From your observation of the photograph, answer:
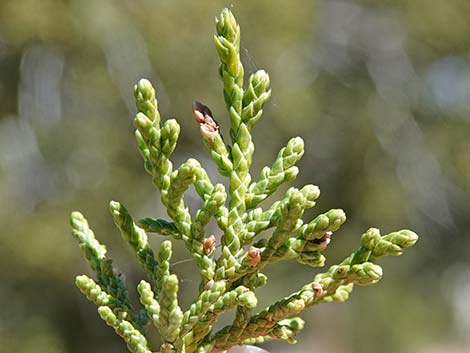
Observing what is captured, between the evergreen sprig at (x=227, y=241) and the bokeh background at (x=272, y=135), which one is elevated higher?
the bokeh background at (x=272, y=135)

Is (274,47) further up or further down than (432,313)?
further up

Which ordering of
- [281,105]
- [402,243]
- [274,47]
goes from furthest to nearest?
[281,105], [274,47], [402,243]

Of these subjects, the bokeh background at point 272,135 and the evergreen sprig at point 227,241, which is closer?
the evergreen sprig at point 227,241

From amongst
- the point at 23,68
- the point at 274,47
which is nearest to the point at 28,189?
the point at 23,68

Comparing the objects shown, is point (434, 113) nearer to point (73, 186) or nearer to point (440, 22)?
point (440, 22)

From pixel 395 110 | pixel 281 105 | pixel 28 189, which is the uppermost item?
pixel 395 110

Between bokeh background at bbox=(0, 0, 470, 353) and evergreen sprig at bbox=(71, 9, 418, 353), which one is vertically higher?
bokeh background at bbox=(0, 0, 470, 353)

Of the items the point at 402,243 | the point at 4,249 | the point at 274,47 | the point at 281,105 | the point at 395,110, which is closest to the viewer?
the point at 402,243
